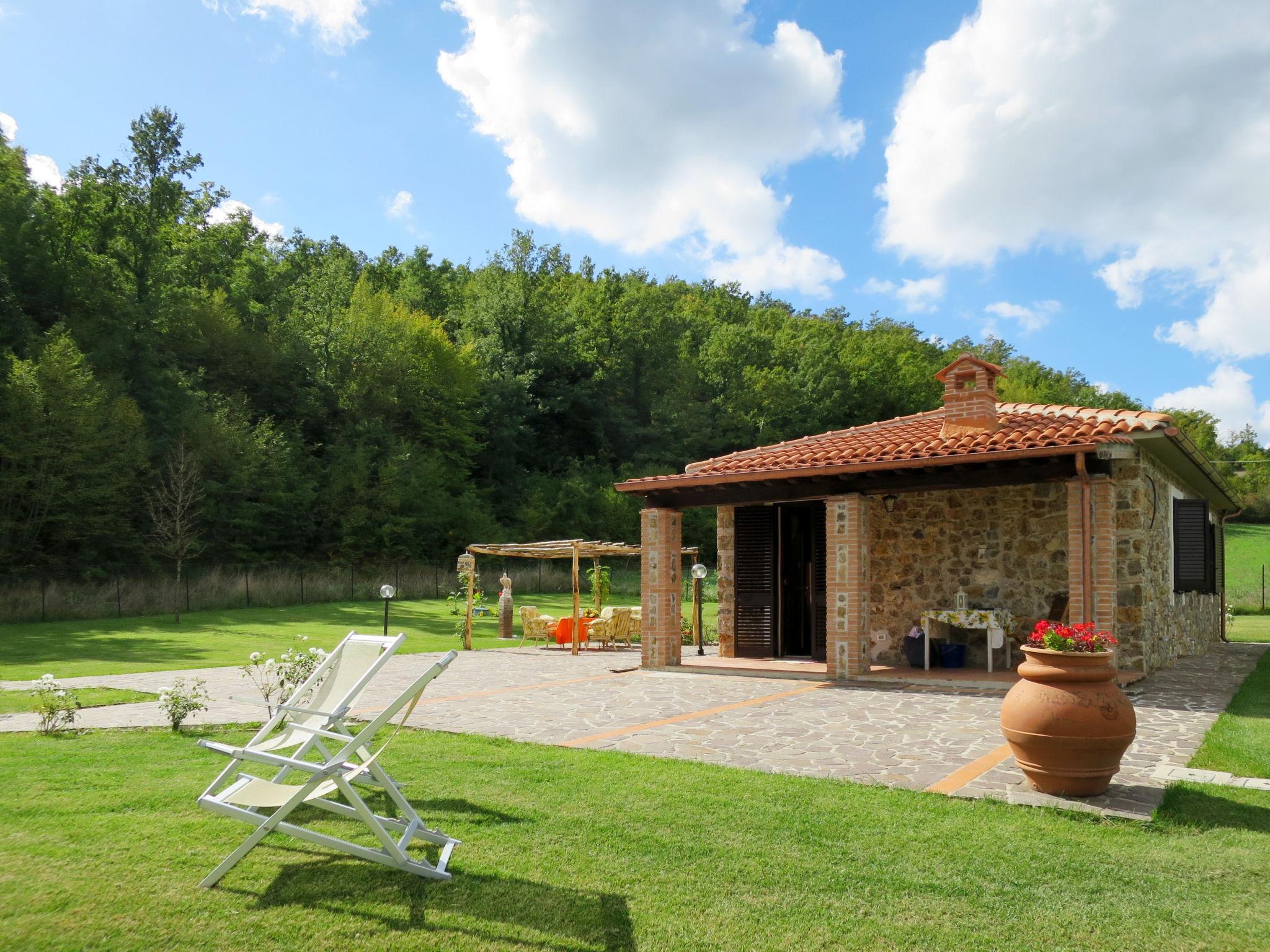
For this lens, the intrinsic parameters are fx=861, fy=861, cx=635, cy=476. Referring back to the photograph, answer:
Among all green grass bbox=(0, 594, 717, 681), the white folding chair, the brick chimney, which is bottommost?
green grass bbox=(0, 594, 717, 681)

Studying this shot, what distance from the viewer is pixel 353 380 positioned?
38.2 meters

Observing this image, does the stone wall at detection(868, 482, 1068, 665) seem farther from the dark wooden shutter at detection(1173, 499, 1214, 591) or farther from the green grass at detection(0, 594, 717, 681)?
the green grass at detection(0, 594, 717, 681)

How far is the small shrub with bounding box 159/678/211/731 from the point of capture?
7258mm

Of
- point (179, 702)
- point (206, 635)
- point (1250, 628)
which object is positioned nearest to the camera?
point (179, 702)

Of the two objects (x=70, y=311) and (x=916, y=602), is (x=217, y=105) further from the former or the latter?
(x=70, y=311)

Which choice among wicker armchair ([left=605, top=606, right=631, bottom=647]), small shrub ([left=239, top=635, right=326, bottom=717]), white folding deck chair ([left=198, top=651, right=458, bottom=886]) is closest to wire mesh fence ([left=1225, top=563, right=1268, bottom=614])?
wicker armchair ([left=605, top=606, right=631, bottom=647])

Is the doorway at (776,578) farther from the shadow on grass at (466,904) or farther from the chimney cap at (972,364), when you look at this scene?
the shadow on grass at (466,904)

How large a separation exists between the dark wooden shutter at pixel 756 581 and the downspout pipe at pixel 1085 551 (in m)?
5.04

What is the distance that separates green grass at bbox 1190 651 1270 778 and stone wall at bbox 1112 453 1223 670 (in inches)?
46.6

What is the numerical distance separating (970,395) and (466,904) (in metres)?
9.93

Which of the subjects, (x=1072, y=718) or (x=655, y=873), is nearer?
(x=655, y=873)

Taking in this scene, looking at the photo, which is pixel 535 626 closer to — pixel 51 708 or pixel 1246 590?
pixel 51 708

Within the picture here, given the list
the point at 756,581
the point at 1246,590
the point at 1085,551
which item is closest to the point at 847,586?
the point at 1085,551

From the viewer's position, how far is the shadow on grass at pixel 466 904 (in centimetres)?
317
